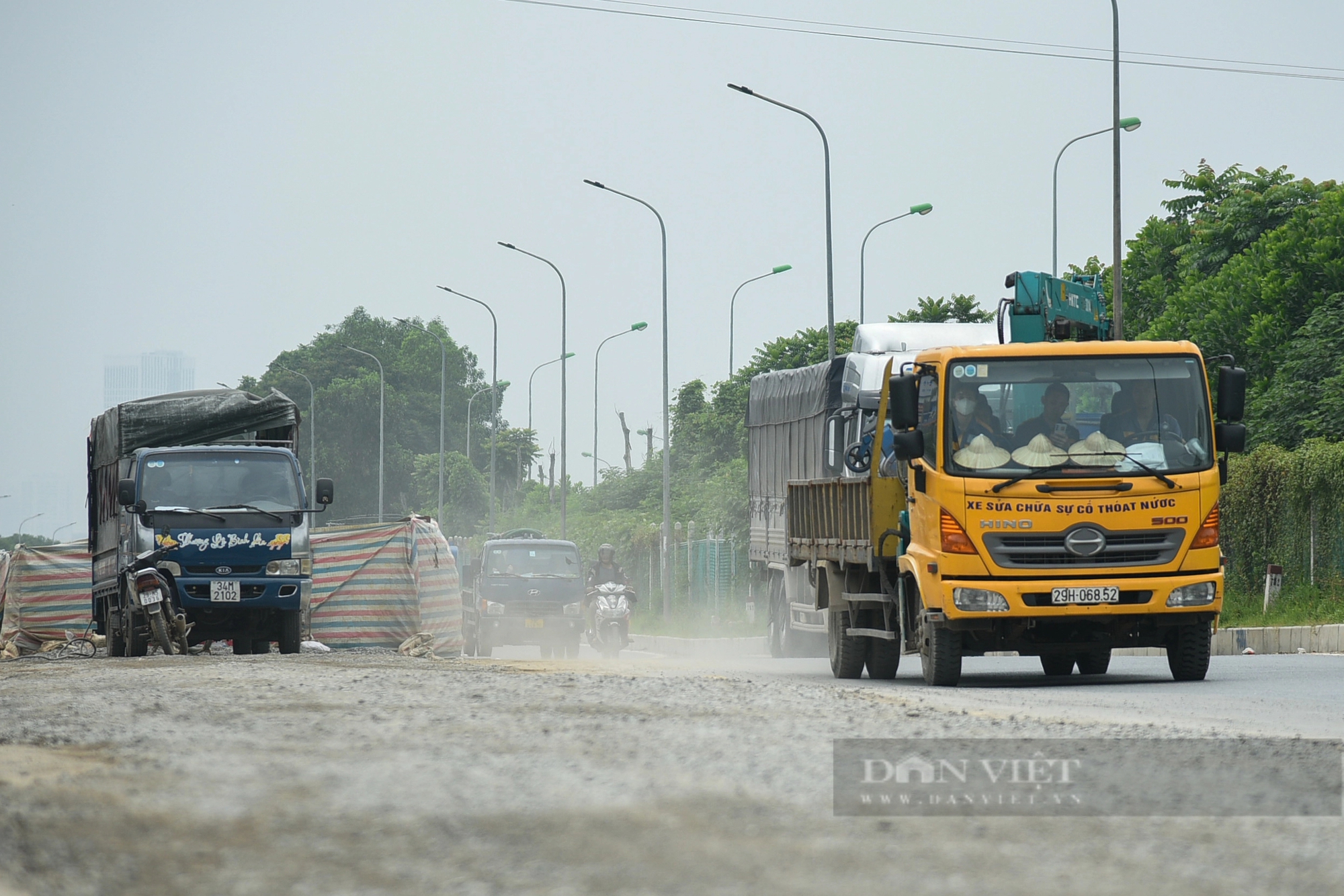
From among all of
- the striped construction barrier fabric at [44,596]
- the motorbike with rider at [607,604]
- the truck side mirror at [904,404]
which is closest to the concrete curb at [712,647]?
the motorbike with rider at [607,604]

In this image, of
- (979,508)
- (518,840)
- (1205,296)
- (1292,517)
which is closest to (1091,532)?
(979,508)

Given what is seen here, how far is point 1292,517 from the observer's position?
25.6 metres

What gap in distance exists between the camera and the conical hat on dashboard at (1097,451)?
1248 cm

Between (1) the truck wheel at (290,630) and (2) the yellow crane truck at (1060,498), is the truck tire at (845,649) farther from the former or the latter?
(1) the truck wheel at (290,630)

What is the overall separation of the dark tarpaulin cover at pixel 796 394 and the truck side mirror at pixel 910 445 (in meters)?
7.17

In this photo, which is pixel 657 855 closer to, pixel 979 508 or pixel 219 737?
pixel 219 737

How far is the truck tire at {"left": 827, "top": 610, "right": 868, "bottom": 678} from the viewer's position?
1516 cm

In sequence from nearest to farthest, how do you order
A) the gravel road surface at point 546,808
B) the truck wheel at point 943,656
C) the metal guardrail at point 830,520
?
the gravel road surface at point 546,808 → the truck wheel at point 943,656 → the metal guardrail at point 830,520

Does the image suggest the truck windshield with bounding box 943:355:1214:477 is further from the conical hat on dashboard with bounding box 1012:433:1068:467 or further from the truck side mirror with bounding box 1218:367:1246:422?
the truck side mirror with bounding box 1218:367:1246:422

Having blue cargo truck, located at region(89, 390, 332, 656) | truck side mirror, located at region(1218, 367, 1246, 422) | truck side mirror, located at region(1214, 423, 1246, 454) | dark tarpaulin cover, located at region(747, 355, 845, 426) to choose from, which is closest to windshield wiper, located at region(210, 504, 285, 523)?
blue cargo truck, located at region(89, 390, 332, 656)

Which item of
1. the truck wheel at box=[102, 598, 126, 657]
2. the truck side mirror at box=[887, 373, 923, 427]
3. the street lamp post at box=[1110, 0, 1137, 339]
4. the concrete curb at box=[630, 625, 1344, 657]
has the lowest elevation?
the concrete curb at box=[630, 625, 1344, 657]

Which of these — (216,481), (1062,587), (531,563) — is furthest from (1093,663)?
(531,563)

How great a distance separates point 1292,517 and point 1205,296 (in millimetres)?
14025

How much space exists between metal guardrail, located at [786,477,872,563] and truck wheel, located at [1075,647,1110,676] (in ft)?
7.24
